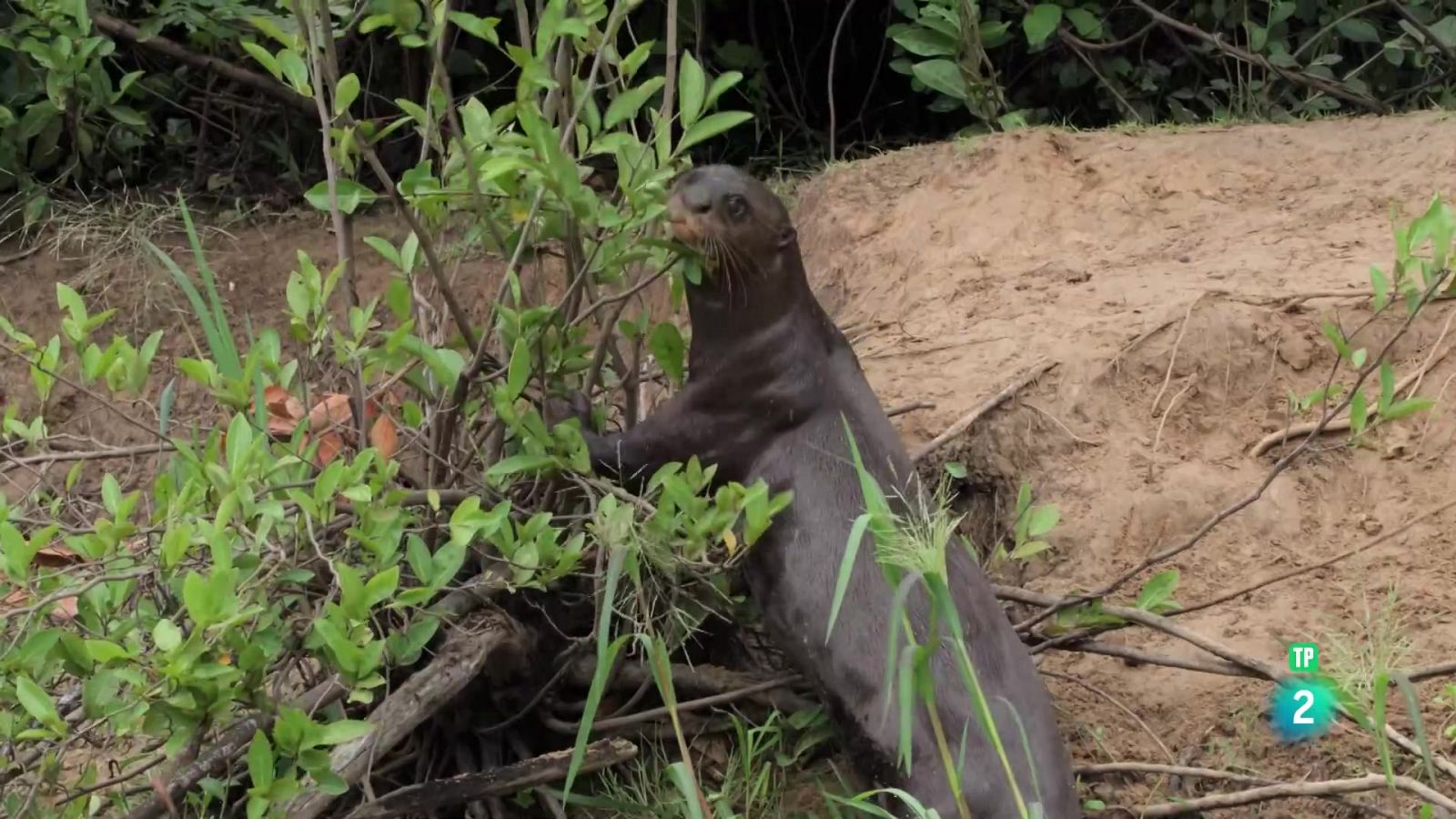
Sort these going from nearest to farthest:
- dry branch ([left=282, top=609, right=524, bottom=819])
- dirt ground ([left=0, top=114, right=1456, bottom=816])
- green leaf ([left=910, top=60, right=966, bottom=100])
→ dry branch ([left=282, top=609, right=524, bottom=819]) < dirt ground ([left=0, top=114, right=1456, bottom=816]) < green leaf ([left=910, top=60, right=966, bottom=100])

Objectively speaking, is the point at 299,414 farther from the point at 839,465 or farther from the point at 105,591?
the point at 839,465

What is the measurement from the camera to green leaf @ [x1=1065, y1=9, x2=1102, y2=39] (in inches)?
204

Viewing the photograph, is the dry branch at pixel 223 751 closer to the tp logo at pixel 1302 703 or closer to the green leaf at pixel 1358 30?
the tp logo at pixel 1302 703

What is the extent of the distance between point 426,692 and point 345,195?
76cm

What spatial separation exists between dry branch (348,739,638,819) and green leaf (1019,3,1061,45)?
2984 mm

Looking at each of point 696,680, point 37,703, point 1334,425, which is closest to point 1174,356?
point 1334,425

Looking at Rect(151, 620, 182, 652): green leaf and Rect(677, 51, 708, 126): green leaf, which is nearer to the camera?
Rect(151, 620, 182, 652): green leaf

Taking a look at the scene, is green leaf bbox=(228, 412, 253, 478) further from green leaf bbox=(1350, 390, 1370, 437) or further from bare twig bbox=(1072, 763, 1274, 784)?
green leaf bbox=(1350, 390, 1370, 437)

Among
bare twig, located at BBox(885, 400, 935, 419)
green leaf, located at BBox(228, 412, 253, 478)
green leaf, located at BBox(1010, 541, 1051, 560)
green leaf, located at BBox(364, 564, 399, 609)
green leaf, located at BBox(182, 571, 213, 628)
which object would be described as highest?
green leaf, located at BBox(228, 412, 253, 478)

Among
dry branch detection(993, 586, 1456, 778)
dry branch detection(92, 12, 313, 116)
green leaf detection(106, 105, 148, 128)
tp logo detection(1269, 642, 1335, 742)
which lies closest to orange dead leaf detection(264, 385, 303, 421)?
dry branch detection(993, 586, 1456, 778)

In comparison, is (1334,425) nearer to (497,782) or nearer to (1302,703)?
(1302,703)

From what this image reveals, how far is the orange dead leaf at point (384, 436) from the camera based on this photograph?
8.80ft

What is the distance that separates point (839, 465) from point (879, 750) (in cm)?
50

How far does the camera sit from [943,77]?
4832mm
